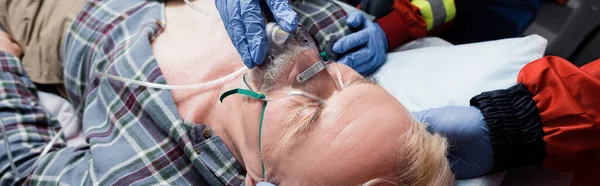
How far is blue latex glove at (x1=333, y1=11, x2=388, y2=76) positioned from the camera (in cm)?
138

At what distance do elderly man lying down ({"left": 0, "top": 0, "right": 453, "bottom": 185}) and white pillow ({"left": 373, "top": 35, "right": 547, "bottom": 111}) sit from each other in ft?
1.10

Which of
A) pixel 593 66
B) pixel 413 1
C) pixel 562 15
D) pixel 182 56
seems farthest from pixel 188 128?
pixel 562 15

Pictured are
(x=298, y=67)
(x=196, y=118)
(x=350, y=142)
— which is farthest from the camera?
(x=196, y=118)

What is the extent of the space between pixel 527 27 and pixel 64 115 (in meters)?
1.88

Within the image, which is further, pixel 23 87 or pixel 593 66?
pixel 23 87

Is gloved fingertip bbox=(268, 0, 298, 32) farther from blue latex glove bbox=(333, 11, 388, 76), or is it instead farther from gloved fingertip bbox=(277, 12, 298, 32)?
blue latex glove bbox=(333, 11, 388, 76)

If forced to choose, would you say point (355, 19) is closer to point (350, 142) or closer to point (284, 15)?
point (284, 15)

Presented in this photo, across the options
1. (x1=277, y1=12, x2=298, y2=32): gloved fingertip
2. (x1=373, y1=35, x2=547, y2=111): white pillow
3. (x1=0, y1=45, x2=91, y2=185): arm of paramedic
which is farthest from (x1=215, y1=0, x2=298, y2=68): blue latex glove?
(x1=0, y1=45, x2=91, y2=185): arm of paramedic

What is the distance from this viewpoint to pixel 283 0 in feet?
3.54

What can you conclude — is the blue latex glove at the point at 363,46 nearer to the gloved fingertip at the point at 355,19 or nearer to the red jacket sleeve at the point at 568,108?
the gloved fingertip at the point at 355,19

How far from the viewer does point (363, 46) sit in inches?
56.7

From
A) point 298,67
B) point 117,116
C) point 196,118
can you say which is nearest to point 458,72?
point 298,67

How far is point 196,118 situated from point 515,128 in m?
0.86

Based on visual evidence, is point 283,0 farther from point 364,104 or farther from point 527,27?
point 527,27
